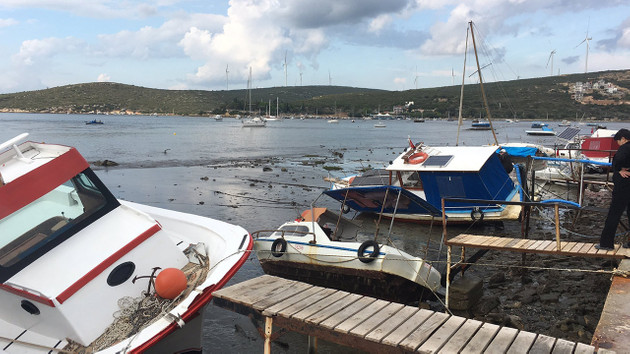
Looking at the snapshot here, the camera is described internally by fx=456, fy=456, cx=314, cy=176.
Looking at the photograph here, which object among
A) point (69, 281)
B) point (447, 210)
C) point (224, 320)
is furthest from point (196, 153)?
point (69, 281)

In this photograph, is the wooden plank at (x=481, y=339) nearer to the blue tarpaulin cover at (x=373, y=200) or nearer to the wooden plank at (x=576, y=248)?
the wooden plank at (x=576, y=248)

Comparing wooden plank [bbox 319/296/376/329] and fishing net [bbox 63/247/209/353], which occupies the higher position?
wooden plank [bbox 319/296/376/329]

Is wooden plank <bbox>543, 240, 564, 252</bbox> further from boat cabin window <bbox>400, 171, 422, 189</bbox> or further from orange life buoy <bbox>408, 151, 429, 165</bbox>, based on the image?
boat cabin window <bbox>400, 171, 422, 189</bbox>

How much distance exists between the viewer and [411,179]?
19.2 m

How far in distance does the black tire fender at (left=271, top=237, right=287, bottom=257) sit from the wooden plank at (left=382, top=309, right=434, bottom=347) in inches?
229

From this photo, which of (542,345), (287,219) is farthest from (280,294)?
(287,219)

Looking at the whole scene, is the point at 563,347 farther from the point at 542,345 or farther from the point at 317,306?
the point at 317,306

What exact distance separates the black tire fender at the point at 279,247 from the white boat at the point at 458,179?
20.3 ft

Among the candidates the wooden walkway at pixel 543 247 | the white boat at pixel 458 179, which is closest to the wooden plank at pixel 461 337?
the wooden walkway at pixel 543 247

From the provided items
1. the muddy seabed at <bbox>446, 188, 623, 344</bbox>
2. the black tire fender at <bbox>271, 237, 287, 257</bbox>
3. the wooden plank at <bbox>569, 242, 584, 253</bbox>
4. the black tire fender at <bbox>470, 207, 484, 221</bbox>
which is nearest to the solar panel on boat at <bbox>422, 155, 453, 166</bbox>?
the black tire fender at <bbox>470, 207, 484, 221</bbox>

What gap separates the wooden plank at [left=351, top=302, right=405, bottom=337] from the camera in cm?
570

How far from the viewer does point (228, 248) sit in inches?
336

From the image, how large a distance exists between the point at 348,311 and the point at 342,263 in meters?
4.47

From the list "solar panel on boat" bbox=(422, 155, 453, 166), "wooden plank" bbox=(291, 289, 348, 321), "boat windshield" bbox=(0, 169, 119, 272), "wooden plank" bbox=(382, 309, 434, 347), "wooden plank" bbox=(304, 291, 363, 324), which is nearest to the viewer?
"wooden plank" bbox=(382, 309, 434, 347)
